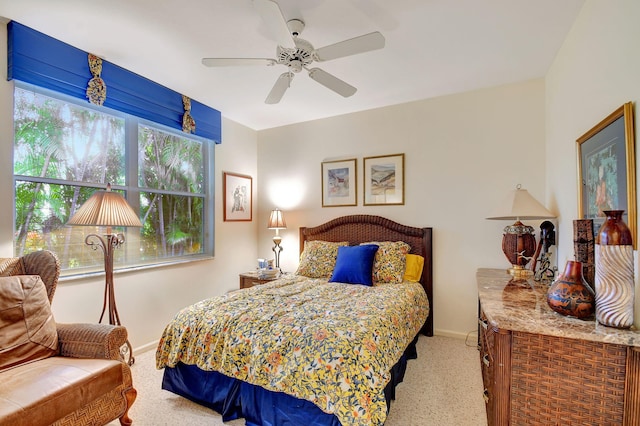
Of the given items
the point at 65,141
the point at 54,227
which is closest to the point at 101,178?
the point at 65,141

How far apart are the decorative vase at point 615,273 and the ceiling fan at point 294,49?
56.4 inches

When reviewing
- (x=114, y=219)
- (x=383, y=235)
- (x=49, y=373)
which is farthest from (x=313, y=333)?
(x=383, y=235)

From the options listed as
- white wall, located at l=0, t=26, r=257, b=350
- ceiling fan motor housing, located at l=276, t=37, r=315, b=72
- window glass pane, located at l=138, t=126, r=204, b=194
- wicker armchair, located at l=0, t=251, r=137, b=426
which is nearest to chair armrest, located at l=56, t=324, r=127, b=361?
wicker armchair, located at l=0, t=251, r=137, b=426

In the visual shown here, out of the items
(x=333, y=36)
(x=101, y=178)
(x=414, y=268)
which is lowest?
(x=414, y=268)

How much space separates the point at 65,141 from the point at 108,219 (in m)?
0.94

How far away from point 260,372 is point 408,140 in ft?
9.40

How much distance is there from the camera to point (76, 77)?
7.95 feet

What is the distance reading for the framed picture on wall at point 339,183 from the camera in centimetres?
383

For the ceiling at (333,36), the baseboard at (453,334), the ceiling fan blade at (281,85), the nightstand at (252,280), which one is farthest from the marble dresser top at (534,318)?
the nightstand at (252,280)

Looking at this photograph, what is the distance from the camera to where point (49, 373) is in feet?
5.20

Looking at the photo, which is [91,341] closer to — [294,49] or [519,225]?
[294,49]

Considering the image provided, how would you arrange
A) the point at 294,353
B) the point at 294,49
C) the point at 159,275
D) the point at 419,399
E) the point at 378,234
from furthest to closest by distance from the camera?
the point at 378,234 < the point at 159,275 < the point at 419,399 < the point at 294,49 < the point at 294,353

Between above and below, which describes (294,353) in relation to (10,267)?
below

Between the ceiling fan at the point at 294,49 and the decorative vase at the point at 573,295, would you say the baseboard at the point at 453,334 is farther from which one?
the ceiling fan at the point at 294,49
